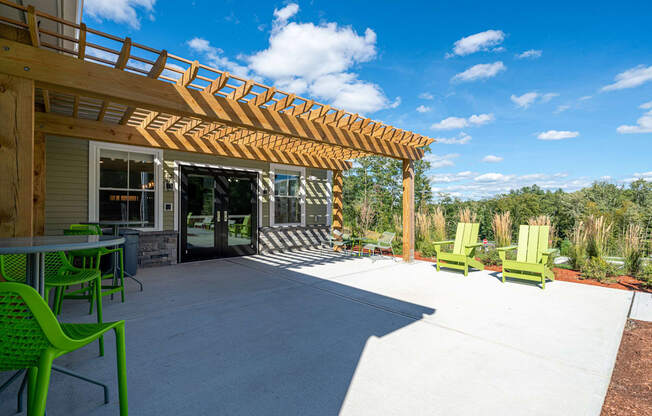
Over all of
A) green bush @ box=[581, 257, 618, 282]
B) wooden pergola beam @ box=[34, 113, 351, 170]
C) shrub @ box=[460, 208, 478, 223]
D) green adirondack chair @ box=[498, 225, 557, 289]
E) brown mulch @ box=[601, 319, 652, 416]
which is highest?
wooden pergola beam @ box=[34, 113, 351, 170]

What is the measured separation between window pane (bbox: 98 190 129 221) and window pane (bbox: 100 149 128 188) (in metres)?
0.16

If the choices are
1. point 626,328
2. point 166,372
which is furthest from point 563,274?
point 166,372

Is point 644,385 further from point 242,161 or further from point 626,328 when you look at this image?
point 242,161

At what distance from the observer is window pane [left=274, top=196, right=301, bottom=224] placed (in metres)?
8.38

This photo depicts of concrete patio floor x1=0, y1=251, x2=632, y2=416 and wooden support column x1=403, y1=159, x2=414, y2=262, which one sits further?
wooden support column x1=403, y1=159, x2=414, y2=262

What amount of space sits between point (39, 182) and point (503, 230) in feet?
28.8

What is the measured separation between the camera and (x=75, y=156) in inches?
218

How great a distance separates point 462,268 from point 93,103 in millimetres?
6640

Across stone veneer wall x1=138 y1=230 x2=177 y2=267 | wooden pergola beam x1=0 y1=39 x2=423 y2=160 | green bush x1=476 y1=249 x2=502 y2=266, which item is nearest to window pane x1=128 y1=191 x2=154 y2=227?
stone veneer wall x1=138 y1=230 x2=177 y2=267

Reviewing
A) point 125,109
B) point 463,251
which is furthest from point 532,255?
point 125,109

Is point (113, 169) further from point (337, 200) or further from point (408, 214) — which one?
point (408, 214)

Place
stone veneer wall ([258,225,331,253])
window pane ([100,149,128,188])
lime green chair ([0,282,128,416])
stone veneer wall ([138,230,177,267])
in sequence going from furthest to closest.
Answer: stone veneer wall ([258,225,331,253]) → stone veneer wall ([138,230,177,267]) → window pane ([100,149,128,188]) → lime green chair ([0,282,128,416])

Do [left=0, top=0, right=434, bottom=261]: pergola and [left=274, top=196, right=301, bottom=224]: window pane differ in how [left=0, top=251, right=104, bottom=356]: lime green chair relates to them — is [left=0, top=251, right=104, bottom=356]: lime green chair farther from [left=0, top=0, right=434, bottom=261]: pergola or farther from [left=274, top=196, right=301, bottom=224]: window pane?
[left=274, top=196, right=301, bottom=224]: window pane

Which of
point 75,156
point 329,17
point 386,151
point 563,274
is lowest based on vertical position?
point 563,274
